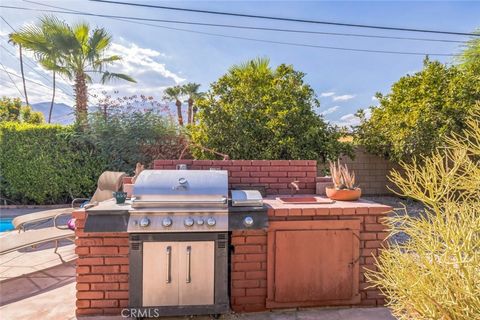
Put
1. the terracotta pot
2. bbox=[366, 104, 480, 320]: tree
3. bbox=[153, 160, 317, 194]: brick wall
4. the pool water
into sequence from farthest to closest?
1. the pool water
2. bbox=[153, 160, 317, 194]: brick wall
3. the terracotta pot
4. bbox=[366, 104, 480, 320]: tree

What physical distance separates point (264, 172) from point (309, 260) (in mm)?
1452

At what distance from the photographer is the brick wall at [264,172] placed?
3967mm

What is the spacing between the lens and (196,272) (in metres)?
2.67

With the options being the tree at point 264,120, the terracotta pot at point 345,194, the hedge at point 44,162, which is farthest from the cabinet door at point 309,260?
the hedge at point 44,162

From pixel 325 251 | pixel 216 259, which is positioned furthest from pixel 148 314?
pixel 325 251

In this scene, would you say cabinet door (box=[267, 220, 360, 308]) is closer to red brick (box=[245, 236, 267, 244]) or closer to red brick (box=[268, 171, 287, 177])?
red brick (box=[245, 236, 267, 244])

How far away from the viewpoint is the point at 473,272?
1.67 m

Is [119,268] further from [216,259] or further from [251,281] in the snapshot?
[251,281]

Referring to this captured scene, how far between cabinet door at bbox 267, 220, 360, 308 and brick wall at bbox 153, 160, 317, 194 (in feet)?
3.74

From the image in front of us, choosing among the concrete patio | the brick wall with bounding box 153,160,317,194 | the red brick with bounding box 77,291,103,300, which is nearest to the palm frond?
the concrete patio

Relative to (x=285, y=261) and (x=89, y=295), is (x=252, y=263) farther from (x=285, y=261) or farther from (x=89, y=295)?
(x=89, y=295)

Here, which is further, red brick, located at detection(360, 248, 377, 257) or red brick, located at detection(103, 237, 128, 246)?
red brick, located at detection(360, 248, 377, 257)

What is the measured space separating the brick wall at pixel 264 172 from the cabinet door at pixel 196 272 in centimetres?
139

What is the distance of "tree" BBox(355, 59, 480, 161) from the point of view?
7.43 m
